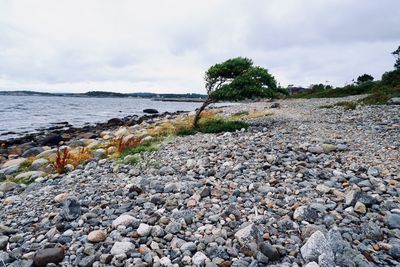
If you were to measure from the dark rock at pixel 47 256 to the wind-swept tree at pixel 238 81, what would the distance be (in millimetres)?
9860

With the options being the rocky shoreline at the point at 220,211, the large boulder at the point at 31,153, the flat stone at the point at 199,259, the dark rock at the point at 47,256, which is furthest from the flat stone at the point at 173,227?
the large boulder at the point at 31,153

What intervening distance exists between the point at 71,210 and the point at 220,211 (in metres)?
2.50

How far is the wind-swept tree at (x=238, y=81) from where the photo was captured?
1258 cm

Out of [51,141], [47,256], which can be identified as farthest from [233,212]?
[51,141]

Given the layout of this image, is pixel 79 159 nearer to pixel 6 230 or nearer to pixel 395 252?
pixel 6 230

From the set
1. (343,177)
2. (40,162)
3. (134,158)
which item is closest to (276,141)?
(343,177)

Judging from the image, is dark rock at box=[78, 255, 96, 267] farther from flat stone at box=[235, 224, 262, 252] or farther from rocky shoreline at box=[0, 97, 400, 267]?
flat stone at box=[235, 224, 262, 252]

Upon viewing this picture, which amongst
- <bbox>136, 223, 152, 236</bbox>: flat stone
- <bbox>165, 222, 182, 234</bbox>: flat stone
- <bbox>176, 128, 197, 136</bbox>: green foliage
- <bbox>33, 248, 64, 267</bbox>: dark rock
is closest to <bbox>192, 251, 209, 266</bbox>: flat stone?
<bbox>165, 222, 182, 234</bbox>: flat stone

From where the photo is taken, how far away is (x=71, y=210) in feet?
15.7

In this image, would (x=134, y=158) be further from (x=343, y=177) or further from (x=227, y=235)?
(x=343, y=177)

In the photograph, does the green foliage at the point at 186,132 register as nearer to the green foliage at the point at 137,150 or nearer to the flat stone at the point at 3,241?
the green foliage at the point at 137,150

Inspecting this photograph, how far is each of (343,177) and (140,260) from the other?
4.14 meters

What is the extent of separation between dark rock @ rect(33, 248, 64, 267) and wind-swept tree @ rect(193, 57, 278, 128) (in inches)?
388

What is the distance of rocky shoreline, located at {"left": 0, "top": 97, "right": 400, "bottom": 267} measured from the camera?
3.53m
